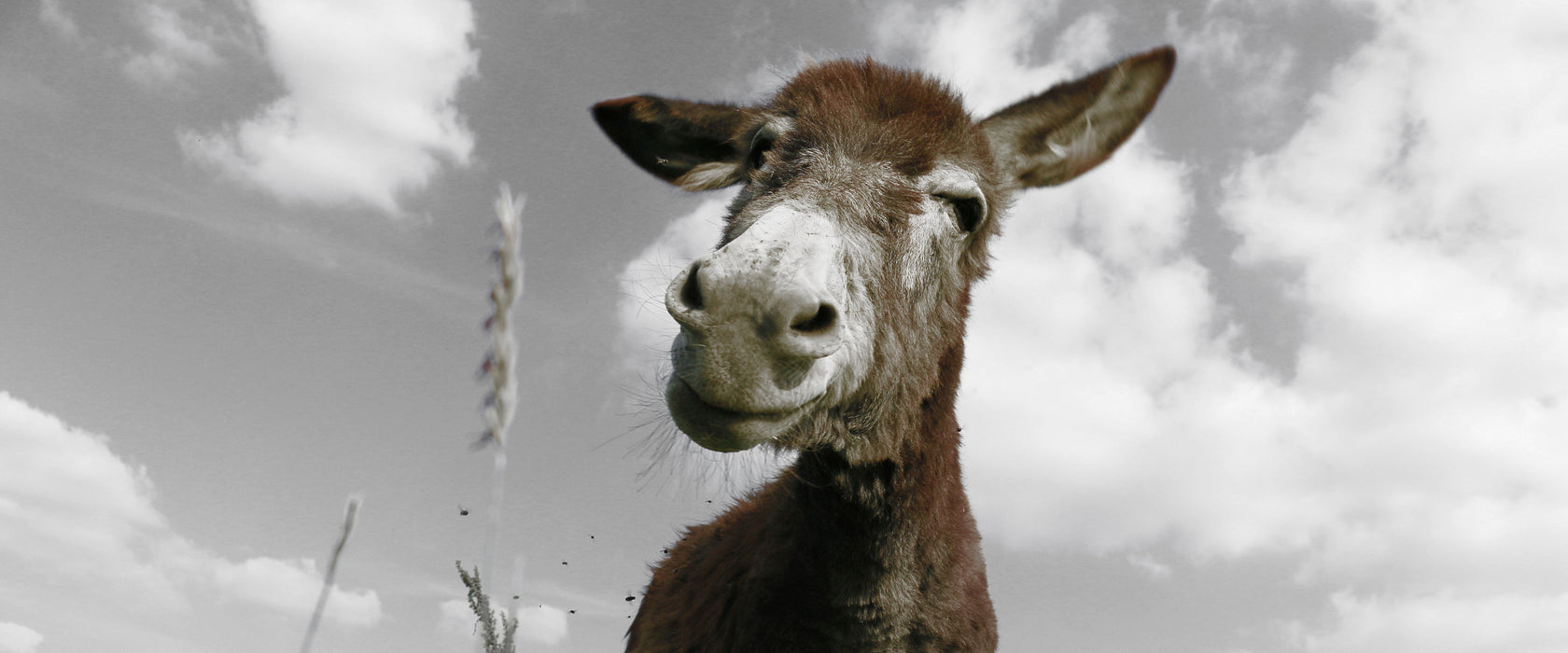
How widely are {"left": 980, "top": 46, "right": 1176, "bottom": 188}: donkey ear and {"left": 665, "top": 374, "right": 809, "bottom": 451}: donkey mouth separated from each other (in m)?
2.31

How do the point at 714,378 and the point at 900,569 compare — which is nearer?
the point at 714,378

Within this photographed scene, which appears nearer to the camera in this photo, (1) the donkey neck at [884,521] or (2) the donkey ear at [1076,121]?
(1) the donkey neck at [884,521]

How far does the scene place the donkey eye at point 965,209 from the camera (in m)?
3.47

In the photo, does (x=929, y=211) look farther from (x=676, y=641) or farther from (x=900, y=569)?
(x=676, y=641)

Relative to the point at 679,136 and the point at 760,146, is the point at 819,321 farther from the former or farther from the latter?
the point at 679,136

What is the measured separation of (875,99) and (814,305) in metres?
1.46

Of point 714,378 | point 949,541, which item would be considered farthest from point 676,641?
point 714,378

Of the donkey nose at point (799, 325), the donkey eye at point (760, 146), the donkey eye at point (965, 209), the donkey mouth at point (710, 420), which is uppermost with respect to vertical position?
the donkey eye at point (760, 146)

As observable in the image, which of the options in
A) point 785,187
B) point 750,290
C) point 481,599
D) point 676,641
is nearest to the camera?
point 481,599

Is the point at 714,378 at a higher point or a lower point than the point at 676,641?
higher

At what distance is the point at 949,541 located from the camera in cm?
343

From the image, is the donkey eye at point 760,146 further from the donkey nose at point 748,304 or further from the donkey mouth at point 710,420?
the donkey mouth at point 710,420

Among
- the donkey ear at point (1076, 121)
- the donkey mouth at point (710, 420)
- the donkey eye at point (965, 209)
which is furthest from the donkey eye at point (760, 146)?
the donkey mouth at point (710, 420)

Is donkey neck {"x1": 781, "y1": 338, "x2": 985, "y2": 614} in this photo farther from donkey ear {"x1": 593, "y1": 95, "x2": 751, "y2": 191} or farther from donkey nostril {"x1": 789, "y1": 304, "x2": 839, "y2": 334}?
donkey ear {"x1": 593, "y1": 95, "x2": 751, "y2": 191}
